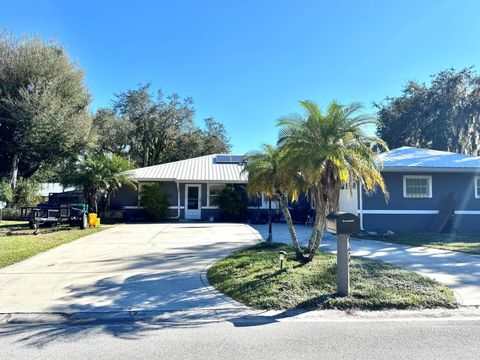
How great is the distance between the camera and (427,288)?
21.0ft

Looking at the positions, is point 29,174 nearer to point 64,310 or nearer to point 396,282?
point 64,310

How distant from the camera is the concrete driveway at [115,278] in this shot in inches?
227

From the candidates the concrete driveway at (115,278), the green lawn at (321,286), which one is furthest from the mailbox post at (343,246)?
the concrete driveway at (115,278)

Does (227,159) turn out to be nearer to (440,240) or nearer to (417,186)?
(417,186)

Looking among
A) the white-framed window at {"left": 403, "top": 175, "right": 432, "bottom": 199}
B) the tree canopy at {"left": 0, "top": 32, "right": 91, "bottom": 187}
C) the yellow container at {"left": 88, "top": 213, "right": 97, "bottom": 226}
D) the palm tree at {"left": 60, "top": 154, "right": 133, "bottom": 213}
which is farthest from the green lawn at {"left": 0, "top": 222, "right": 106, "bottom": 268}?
the white-framed window at {"left": 403, "top": 175, "right": 432, "bottom": 199}

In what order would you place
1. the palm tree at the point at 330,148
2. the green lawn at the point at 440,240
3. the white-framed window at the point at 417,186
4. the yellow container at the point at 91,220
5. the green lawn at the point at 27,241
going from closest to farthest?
the palm tree at the point at 330,148, the green lawn at the point at 27,241, the green lawn at the point at 440,240, the white-framed window at the point at 417,186, the yellow container at the point at 91,220

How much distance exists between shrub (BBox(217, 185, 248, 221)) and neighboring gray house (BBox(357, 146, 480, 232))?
8059 mm

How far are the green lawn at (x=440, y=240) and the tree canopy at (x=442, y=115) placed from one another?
1700 cm

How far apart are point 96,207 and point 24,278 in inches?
520

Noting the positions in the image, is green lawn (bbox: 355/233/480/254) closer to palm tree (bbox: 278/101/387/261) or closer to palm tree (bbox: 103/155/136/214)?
palm tree (bbox: 278/101/387/261)

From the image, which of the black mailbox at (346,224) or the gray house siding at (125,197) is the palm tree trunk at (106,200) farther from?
the black mailbox at (346,224)

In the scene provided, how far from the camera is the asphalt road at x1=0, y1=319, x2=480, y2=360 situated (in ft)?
13.1

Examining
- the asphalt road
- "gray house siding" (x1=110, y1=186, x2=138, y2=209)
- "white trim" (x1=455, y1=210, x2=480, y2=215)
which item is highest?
"gray house siding" (x1=110, y1=186, x2=138, y2=209)

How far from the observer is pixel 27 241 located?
12172 mm
